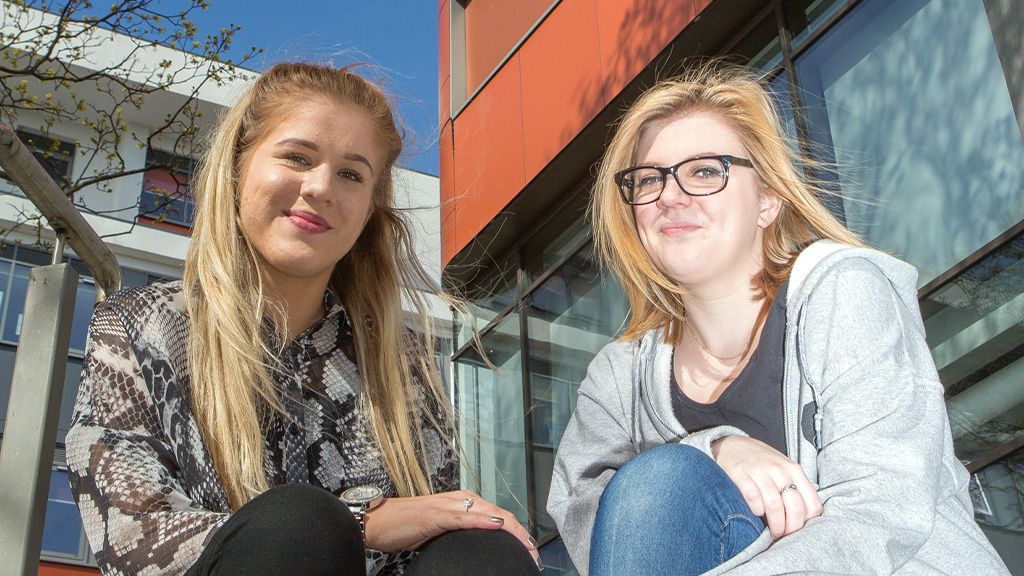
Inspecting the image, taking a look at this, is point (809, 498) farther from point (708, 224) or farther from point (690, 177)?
point (690, 177)

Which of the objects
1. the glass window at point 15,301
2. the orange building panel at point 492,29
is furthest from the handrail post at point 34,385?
the glass window at point 15,301

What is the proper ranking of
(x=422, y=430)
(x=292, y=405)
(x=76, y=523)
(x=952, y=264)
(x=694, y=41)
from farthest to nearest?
1. (x=76, y=523)
2. (x=694, y=41)
3. (x=952, y=264)
4. (x=422, y=430)
5. (x=292, y=405)

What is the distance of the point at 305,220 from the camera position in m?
1.88

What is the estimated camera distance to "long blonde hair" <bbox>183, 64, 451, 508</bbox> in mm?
1649

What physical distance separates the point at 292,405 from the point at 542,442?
5613 mm

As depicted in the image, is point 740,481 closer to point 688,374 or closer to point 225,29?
point 688,374

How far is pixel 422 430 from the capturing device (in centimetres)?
197

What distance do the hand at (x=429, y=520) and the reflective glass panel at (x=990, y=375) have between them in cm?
267

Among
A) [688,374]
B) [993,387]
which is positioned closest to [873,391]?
[688,374]

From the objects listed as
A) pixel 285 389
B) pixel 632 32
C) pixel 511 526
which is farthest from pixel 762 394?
pixel 632 32

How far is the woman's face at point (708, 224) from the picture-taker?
6.59 ft

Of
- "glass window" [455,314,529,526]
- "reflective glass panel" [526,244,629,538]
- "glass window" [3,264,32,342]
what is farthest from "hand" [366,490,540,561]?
"glass window" [3,264,32,342]

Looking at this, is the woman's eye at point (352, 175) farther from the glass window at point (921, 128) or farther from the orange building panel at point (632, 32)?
the orange building panel at point (632, 32)

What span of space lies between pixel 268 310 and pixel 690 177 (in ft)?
3.38
